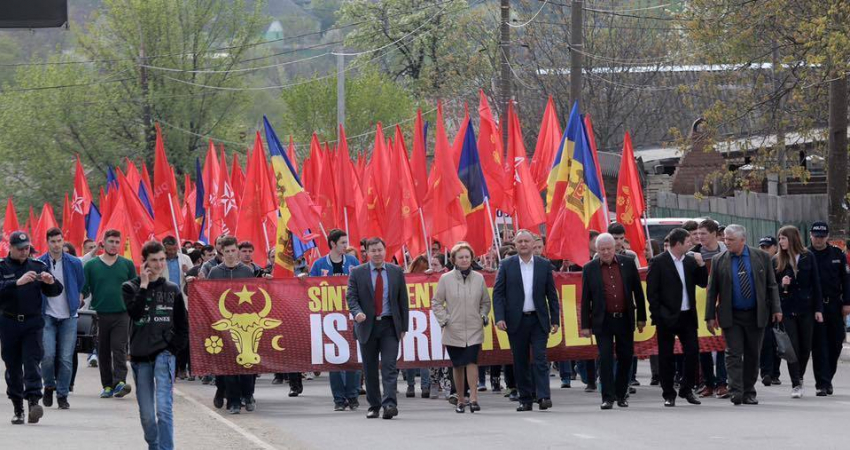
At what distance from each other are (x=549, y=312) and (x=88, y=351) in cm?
757

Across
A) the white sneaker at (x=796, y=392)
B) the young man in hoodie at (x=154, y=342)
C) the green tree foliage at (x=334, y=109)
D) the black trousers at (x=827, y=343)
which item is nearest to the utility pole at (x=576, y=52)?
the black trousers at (x=827, y=343)

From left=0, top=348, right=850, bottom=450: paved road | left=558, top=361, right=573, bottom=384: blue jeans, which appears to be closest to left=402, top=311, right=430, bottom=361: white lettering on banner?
left=0, top=348, right=850, bottom=450: paved road

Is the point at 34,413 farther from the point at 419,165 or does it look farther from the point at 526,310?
the point at 419,165

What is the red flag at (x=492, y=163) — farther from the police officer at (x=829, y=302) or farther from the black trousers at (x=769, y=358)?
the police officer at (x=829, y=302)

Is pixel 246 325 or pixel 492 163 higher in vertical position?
pixel 492 163

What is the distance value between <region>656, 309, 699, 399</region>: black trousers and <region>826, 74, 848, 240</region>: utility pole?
11085mm

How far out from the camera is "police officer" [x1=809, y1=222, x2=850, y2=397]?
16031 millimetres

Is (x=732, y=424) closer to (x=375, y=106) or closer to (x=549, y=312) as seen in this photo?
(x=549, y=312)

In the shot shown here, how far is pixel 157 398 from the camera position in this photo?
11.2 meters

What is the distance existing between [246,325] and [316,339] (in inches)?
29.7

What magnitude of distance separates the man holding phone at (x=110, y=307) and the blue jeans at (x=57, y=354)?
3.28 feet

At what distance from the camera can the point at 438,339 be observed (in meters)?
16.8

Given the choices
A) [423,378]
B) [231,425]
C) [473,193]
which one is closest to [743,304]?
[423,378]

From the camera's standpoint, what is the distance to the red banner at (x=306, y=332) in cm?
1623
